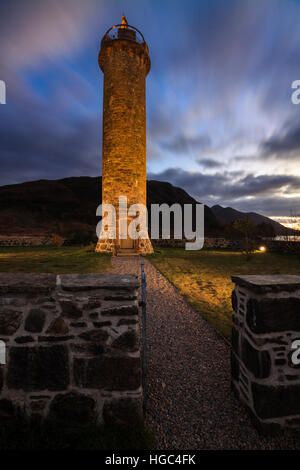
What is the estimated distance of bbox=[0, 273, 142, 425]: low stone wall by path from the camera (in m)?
2.03

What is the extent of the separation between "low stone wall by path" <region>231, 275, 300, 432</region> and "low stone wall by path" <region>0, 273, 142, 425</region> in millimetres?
1164

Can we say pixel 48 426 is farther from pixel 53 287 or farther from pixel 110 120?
pixel 110 120

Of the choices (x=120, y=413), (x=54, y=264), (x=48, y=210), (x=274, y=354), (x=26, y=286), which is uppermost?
(x=48, y=210)

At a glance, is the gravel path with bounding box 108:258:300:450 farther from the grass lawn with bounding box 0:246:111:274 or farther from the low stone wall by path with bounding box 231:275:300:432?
the grass lawn with bounding box 0:246:111:274

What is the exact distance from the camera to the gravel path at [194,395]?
1.91 meters

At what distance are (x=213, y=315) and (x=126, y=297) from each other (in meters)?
3.35

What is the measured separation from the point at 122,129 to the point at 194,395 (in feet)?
50.7

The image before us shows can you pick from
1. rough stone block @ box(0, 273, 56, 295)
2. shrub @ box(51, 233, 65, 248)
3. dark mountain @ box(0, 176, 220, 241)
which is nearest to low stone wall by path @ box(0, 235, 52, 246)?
shrub @ box(51, 233, 65, 248)

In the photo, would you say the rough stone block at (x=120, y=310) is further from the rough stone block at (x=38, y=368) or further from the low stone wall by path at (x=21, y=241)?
the low stone wall by path at (x=21, y=241)

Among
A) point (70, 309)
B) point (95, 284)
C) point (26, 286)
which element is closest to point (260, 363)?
point (95, 284)

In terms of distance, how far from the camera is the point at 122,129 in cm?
1459

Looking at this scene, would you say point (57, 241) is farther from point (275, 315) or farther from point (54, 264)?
point (275, 315)

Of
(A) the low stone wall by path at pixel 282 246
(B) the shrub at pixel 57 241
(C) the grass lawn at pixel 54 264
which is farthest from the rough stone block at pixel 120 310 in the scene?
(B) the shrub at pixel 57 241
